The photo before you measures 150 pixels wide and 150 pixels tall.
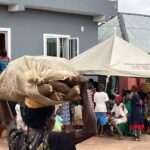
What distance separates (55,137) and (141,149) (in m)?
7.93

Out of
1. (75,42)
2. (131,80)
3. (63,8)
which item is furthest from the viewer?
(131,80)

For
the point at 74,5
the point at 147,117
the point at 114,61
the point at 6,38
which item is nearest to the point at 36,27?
the point at 6,38

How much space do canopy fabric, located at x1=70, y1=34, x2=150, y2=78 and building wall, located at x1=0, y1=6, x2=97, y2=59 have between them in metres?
1.71

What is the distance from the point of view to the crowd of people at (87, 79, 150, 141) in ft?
37.5

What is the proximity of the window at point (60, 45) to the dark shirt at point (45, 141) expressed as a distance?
11520 mm

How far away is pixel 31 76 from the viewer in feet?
8.24

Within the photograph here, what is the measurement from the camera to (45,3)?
13461 millimetres

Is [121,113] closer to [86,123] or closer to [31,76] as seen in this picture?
[86,123]

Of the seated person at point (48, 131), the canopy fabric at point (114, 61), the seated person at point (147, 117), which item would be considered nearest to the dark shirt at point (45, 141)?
the seated person at point (48, 131)

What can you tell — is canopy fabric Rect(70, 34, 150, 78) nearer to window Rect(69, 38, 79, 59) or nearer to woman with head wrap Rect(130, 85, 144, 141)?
woman with head wrap Rect(130, 85, 144, 141)

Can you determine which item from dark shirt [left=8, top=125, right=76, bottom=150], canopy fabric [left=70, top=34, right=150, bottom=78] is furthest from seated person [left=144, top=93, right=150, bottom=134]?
dark shirt [left=8, top=125, right=76, bottom=150]

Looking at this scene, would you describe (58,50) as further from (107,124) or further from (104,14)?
(107,124)

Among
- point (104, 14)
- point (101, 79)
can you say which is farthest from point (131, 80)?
point (104, 14)

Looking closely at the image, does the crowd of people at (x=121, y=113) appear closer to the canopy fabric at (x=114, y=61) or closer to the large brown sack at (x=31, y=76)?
the canopy fabric at (x=114, y=61)
